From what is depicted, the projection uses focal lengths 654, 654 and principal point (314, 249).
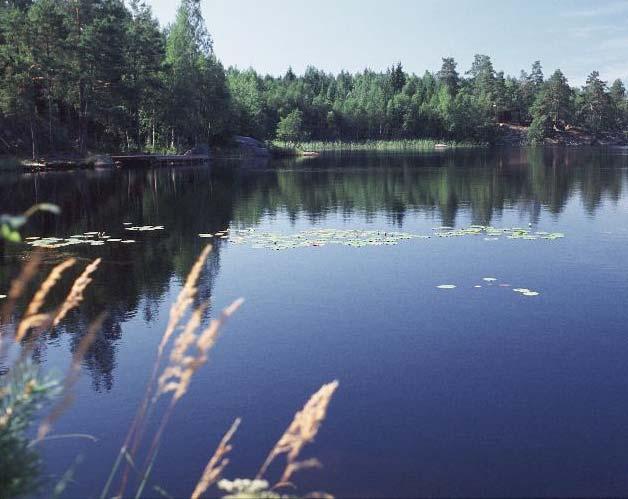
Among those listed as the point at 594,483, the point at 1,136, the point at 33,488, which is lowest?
the point at 594,483

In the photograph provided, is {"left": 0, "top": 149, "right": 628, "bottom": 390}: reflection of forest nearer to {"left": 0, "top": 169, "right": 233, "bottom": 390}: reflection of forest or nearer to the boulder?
{"left": 0, "top": 169, "right": 233, "bottom": 390}: reflection of forest

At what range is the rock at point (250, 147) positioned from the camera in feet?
304

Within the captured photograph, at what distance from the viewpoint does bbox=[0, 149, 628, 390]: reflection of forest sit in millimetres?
14773

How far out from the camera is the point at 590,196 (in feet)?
115

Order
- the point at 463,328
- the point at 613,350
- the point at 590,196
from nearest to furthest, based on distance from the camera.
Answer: the point at 613,350 → the point at 463,328 → the point at 590,196

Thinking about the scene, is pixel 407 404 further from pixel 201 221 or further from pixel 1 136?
pixel 1 136

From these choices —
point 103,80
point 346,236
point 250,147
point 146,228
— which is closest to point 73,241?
point 146,228

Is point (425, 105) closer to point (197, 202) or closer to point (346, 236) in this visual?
point (197, 202)

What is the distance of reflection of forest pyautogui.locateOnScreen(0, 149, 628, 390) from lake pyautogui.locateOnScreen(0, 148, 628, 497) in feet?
0.46

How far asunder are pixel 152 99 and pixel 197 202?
137 ft

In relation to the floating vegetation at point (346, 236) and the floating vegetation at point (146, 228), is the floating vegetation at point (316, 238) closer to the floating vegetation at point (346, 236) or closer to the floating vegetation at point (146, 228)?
the floating vegetation at point (346, 236)

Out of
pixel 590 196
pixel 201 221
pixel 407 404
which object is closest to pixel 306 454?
pixel 407 404

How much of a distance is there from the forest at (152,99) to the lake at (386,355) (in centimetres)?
3880

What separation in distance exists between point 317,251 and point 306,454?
12680 mm
